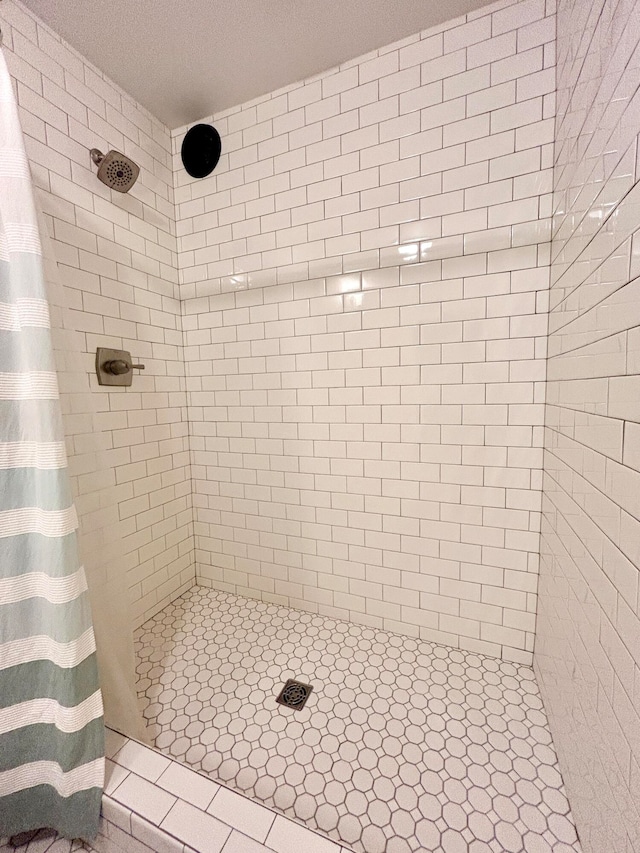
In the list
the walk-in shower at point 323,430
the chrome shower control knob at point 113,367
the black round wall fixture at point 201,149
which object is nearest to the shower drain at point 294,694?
the walk-in shower at point 323,430

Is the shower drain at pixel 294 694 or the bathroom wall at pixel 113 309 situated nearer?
the bathroom wall at pixel 113 309

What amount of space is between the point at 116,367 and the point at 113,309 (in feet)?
0.90

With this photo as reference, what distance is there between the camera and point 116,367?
4.71ft

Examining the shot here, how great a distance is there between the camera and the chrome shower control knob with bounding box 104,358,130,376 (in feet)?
4.70

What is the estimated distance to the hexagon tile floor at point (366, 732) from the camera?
853 mm

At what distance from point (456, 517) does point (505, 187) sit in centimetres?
125

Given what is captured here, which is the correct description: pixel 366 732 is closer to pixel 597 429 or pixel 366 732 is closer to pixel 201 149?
pixel 597 429

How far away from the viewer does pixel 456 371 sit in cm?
132

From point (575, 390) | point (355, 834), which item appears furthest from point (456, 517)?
point (355, 834)

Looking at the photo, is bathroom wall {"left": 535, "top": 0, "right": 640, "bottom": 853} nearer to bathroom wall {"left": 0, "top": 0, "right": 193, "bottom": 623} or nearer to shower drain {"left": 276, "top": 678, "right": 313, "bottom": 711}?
shower drain {"left": 276, "top": 678, "right": 313, "bottom": 711}

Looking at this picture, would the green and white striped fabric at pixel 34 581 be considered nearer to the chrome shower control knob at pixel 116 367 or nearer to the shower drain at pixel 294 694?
the shower drain at pixel 294 694

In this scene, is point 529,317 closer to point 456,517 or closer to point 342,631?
point 456,517

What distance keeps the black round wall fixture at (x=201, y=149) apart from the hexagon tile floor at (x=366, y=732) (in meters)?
2.21

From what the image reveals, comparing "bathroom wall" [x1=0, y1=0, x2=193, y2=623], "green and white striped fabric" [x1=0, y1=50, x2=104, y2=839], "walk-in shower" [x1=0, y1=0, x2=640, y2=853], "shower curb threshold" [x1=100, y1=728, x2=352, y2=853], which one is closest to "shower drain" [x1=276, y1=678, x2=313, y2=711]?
"walk-in shower" [x1=0, y1=0, x2=640, y2=853]
